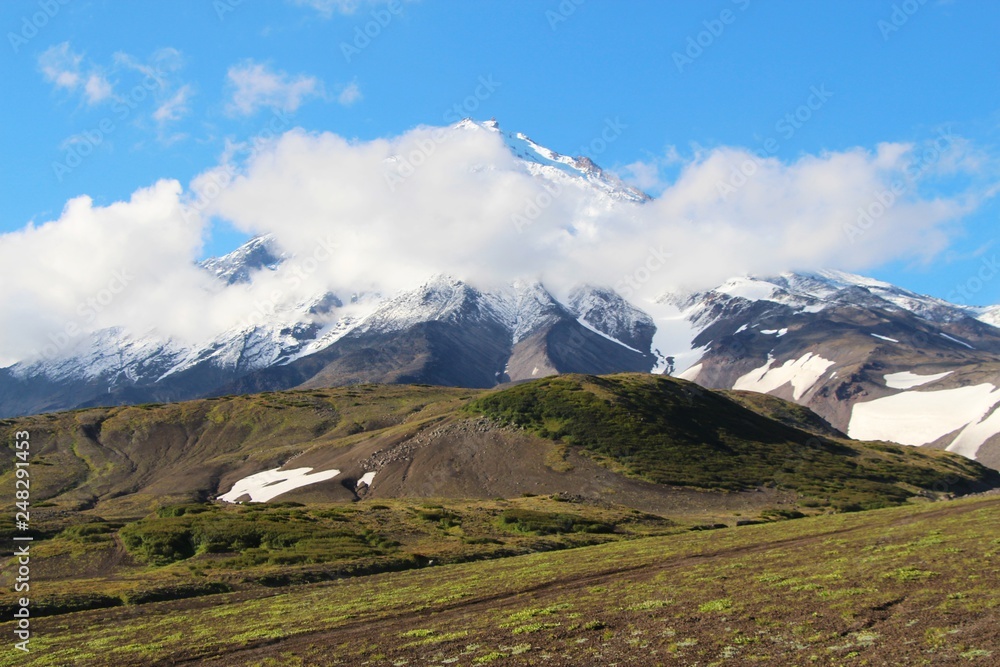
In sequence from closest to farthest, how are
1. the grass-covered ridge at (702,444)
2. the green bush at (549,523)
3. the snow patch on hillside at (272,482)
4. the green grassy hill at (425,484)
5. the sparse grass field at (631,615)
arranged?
the sparse grass field at (631,615) < the green grassy hill at (425,484) < the green bush at (549,523) < the grass-covered ridge at (702,444) < the snow patch on hillside at (272,482)

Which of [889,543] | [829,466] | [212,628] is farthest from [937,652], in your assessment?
[829,466]

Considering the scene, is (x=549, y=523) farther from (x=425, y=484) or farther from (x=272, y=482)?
(x=272, y=482)

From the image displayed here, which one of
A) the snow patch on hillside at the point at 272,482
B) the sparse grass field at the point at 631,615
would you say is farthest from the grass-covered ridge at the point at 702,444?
the sparse grass field at the point at 631,615

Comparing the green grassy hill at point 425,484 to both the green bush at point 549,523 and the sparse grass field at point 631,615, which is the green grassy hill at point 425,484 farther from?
the sparse grass field at point 631,615

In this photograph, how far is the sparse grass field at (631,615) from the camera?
82.6ft

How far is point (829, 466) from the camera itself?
138375mm

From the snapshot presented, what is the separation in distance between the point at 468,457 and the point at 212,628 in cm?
9505

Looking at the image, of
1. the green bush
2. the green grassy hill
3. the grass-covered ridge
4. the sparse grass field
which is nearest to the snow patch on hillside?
the green grassy hill

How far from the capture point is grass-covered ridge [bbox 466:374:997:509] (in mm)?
123812

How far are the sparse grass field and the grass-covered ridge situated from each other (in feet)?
235

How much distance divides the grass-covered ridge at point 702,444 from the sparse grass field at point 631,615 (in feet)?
235

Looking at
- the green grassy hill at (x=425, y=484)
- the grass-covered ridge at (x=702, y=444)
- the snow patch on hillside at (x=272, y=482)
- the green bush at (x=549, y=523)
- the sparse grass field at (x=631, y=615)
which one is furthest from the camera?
the snow patch on hillside at (x=272, y=482)

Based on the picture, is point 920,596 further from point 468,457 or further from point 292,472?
point 292,472

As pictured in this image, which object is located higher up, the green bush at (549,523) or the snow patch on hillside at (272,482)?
the snow patch on hillside at (272,482)
